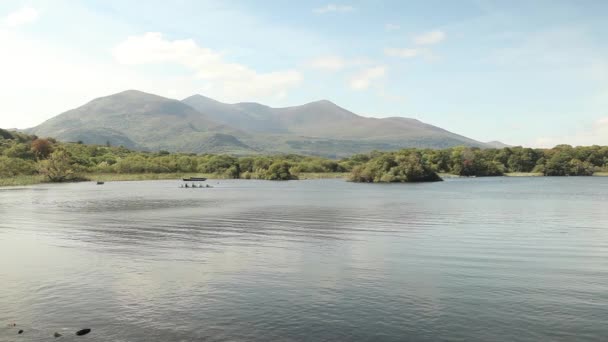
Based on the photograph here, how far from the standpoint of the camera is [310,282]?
109 feet

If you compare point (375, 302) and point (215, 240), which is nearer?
point (375, 302)

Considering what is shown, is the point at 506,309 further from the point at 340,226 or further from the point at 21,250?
the point at 21,250

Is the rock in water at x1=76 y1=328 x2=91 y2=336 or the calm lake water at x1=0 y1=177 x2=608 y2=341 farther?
the calm lake water at x1=0 y1=177 x2=608 y2=341

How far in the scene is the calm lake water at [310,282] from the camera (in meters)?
23.9

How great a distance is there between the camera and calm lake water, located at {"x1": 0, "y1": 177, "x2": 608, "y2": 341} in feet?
78.5

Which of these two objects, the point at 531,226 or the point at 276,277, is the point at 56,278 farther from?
the point at 531,226

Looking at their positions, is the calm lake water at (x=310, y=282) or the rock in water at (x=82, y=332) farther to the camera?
the calm lake water at (x=310, y=282)

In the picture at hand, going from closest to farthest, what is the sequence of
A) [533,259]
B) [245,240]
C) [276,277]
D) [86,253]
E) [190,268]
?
[276,277] → [190,268] → [533,259] → [86,253] → [245,240]

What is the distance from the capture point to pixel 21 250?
47688 mm

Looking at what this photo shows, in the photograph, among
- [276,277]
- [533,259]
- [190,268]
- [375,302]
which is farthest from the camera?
[533,259]

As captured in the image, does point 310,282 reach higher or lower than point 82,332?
higher

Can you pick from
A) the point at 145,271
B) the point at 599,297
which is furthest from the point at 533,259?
the point at 145,271

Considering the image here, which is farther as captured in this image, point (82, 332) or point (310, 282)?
point (310, 282)

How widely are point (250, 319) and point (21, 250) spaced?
110 feet
